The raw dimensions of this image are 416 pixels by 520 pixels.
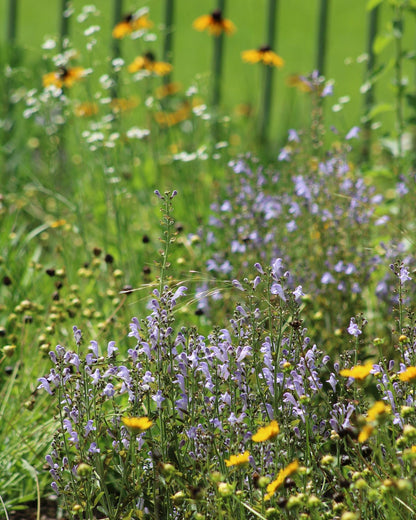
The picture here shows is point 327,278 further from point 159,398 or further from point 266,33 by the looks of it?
point 266,33

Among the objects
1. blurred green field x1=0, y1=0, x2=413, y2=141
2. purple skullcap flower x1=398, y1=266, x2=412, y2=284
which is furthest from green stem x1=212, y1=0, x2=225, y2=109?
purple skullcap flower x1=398, y1=266, x2=412, y2=284

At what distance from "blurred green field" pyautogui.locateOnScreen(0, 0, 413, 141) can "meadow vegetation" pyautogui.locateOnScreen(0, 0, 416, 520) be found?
0.17 feet

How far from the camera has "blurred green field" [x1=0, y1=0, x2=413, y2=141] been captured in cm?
646

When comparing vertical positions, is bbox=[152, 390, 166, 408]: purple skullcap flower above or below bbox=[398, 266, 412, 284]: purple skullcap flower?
below

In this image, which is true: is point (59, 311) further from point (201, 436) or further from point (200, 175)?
point (200, 175)

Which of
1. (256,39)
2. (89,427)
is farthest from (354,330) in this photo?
(256,39)

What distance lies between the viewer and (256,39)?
21.7 feet

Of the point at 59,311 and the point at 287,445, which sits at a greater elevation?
the point at 59,311

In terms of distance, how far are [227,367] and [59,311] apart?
1.13 meters

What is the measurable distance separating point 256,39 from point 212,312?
13.9 ft

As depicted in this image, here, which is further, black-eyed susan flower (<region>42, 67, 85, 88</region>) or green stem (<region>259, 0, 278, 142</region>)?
green stem (<region>259, 0, 278, 142</region>)

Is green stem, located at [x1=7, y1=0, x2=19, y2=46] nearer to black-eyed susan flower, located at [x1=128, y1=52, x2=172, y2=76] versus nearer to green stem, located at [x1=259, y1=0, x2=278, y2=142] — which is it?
green stem, located at [x1=259, y1=0, x2=278, y2=142]

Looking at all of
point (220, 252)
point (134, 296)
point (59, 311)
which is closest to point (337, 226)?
point (220, 252)

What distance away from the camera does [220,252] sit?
3215 mm
